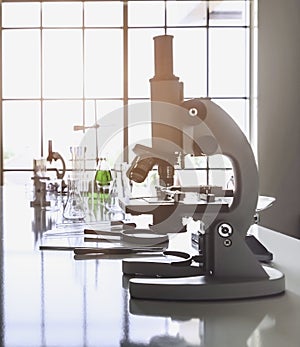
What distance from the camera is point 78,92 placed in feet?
23.2

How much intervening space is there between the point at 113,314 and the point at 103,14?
667 cm

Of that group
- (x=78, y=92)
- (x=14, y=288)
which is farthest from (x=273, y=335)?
(x=78, y=92)

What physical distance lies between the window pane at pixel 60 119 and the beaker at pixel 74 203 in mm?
5233

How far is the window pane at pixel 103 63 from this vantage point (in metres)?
7.04

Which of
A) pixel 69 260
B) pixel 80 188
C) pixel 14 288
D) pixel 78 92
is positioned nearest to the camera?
pixel 14 288

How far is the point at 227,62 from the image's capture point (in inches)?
288

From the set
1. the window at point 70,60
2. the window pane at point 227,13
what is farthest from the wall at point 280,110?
the window at point 70,60

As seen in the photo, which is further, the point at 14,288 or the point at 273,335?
the point at 14,288

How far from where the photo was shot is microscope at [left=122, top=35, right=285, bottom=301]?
0.76 metres

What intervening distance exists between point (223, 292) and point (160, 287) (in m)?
0.08

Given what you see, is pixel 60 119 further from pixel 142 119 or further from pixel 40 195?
pixel 142 119

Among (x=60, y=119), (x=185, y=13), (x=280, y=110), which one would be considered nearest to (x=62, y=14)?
(x=60, y=119)

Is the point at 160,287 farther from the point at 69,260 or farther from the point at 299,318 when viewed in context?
the point at 69,260

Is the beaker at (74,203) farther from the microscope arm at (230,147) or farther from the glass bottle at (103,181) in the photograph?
the microscope arm at (230,147)
